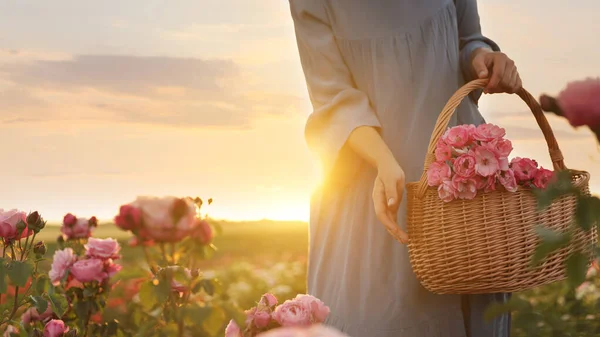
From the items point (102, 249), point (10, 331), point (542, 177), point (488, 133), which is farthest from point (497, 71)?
point (10, 331)

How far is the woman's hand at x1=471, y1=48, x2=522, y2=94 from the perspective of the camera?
196 centimetres

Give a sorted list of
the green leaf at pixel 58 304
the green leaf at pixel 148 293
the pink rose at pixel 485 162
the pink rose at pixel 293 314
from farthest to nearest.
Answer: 1. the green leaf at pixel 58 304
2. the pink rose at pixel 485 162
3. the pink rose at pixel 293 314
4. the green leaf at pixel 148 293

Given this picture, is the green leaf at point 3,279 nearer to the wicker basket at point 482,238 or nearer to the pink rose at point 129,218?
the pink rose at point 129,218

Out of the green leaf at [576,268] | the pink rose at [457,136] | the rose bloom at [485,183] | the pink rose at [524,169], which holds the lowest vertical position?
the green leaf at [576,268]

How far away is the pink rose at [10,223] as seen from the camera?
2.03 m

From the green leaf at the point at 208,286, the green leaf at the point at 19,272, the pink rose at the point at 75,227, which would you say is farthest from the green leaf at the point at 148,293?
the pink rose at the point at 75,227

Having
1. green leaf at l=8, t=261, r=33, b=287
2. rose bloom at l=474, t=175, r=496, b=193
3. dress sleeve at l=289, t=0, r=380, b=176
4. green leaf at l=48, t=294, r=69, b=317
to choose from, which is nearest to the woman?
dress sleeve at l=289, t=0, r=380, b=176

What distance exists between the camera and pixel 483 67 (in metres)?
1.98

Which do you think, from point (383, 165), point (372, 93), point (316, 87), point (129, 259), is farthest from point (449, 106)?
point (129, 259)

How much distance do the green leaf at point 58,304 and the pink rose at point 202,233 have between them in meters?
0.96

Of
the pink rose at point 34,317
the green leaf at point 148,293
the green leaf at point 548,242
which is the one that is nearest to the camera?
the green leaf at point 548,242

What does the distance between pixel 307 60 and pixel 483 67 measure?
55 centimetres

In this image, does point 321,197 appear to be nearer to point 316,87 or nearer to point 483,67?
point 316,87

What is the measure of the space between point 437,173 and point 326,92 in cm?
53
